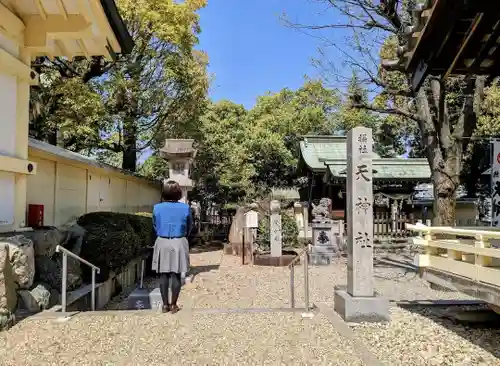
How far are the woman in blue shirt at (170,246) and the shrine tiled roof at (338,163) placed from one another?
1384 cm

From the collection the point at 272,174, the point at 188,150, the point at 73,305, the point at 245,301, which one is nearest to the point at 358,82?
the point at 188,150

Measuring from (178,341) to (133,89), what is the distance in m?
13.0

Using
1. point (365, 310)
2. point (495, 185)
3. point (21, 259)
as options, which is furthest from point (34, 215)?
point (495, 185)

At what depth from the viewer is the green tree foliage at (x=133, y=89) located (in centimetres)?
1419

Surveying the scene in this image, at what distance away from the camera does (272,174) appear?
93.5ft

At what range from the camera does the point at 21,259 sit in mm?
5223

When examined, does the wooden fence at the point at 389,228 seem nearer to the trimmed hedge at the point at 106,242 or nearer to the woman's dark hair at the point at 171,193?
the trimmed hedge at the point at 106,242

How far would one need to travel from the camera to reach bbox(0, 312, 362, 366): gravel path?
4.32 metres

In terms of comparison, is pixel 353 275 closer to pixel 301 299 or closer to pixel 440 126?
pixel 301 299

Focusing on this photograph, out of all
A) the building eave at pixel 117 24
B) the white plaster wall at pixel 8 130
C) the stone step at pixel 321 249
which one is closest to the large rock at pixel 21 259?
the white plaster wall at pixel 8 130

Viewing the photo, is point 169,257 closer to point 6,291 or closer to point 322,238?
point 6,291

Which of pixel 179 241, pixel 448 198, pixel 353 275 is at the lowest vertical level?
pixel 353 275

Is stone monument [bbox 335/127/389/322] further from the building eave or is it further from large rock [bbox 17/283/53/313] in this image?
the building eave

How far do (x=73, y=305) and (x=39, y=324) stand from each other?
1231mm
